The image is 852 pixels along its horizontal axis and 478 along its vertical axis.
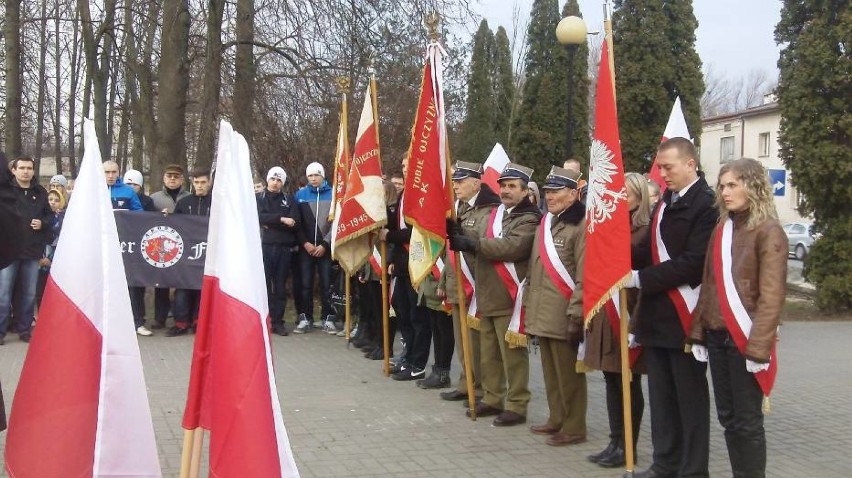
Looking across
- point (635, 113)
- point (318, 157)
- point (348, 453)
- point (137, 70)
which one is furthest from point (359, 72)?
point (635, 113)

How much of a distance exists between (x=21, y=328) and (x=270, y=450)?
7.95 m

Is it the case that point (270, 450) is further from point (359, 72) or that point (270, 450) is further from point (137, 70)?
point (137, 70)

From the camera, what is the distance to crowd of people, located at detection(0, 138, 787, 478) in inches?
184

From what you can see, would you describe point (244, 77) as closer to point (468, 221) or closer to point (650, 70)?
point (468, 221)

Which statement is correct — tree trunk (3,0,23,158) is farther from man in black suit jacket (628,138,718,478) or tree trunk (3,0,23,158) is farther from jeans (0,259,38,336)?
man in black suit jacket (628,138,718,478)

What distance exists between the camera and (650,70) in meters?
25.0

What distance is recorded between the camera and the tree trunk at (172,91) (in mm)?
14539

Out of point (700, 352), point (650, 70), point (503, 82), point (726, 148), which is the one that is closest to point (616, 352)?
point (700, 352)

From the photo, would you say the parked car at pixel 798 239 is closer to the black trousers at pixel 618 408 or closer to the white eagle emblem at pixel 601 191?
the black trousers at pixel 618 408

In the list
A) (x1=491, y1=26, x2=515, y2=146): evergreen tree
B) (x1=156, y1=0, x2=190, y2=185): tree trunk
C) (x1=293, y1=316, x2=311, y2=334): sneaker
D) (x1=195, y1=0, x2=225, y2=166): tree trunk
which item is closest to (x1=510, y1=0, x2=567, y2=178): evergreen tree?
(x1=491, y1=26, x2=515, y2=146): evergreen tree

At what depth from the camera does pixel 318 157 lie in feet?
50.6

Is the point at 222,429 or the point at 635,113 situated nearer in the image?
the point at 222,429

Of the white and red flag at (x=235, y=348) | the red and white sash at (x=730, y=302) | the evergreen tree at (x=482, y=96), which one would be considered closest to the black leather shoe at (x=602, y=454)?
the red and white sash at (x=730, y=302)

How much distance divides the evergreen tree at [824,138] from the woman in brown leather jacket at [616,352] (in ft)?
33.8
